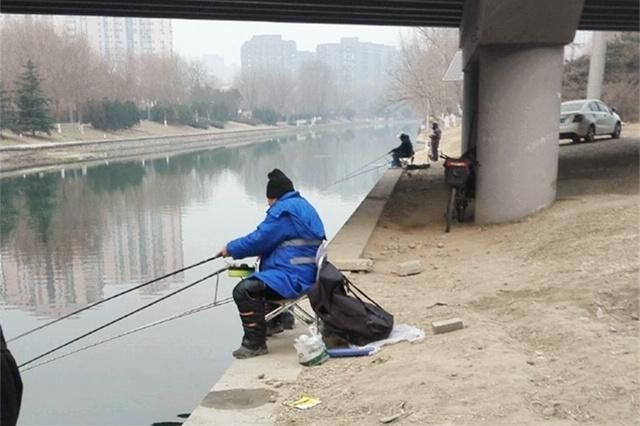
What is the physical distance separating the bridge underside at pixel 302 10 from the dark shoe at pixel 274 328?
10.6 meters

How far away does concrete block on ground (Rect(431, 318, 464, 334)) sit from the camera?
554 cm

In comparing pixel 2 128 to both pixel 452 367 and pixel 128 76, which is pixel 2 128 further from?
pixel 452 367

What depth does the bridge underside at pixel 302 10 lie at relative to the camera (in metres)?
15.7

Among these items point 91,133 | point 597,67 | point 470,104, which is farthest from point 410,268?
point 91,133

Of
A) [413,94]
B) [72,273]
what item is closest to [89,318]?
[72,273]

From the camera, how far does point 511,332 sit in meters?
5.38

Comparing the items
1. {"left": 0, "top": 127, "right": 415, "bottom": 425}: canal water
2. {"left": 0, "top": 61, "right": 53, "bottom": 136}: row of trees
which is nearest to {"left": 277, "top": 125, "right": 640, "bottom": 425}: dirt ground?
{"left": 0, "top": 127, "right": 415, "bottom": 425}: canal water

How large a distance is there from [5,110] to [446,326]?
51.6 meters

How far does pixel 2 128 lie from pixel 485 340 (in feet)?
162

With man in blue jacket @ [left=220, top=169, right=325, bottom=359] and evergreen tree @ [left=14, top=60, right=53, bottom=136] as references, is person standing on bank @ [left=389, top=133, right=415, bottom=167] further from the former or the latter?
evergreen tree @ [left=14, top=60, right=53, bottom=136]

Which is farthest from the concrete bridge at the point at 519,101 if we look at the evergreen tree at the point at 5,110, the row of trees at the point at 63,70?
the row of trees at the point at 63,70

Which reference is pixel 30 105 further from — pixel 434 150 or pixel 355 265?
pixel 355 265

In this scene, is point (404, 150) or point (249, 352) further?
point (404, 150)

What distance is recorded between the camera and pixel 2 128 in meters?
48.3
